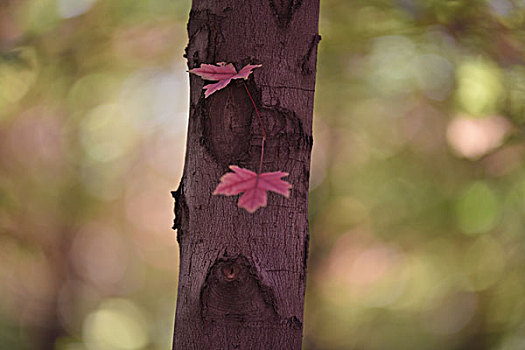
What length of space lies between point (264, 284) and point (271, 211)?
0.23 ft

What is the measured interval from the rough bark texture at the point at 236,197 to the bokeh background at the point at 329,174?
1.50 metres

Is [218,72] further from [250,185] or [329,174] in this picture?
[329,174]

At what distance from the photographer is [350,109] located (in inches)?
81.9

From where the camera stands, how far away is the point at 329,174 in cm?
204

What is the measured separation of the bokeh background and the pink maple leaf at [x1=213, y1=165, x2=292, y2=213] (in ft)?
5.17

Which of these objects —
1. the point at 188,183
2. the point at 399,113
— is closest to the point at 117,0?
the point at 399,113

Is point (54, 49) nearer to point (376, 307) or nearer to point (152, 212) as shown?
point (152, 212)

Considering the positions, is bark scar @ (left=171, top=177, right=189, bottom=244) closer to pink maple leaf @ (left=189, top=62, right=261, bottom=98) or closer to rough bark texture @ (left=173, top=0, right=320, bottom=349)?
rough bark texture @ (left=173, top=0, right=320, bottom=349)

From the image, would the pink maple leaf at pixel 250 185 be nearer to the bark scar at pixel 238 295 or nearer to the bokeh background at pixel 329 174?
the bark scar at pixel 238 295

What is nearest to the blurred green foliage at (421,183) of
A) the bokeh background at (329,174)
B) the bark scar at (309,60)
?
the bokeh background at (329,174)

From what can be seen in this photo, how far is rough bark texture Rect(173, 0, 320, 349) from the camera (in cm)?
50

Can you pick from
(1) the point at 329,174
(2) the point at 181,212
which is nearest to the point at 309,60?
(2) the point at 181,212

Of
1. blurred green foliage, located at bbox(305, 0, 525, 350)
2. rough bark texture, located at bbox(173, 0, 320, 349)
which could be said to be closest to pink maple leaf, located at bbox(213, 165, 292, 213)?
rough bark texture, located at bbox(173, 0, 320, 349)

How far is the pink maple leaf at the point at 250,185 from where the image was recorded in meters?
0.45
